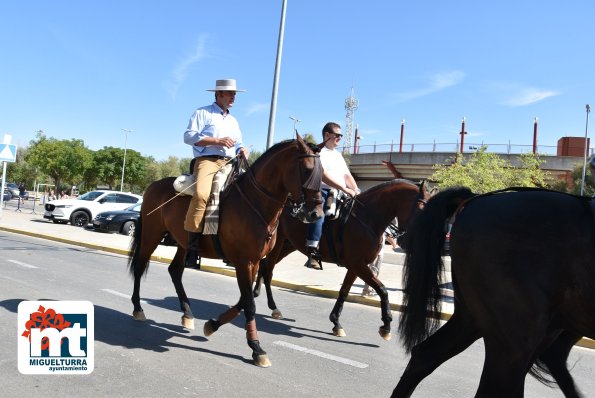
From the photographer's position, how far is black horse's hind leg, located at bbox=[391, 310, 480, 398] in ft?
10.2

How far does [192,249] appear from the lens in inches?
215

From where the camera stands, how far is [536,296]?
2.54 metres

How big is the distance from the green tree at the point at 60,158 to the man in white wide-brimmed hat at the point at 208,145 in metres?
57.8

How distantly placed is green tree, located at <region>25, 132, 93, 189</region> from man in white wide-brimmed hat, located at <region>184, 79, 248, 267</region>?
57830 millimetres

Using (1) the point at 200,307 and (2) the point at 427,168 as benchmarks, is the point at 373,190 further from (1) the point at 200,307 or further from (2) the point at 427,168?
(2) the point at 427,168

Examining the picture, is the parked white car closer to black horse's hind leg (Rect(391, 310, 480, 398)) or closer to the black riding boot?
the black riding boot

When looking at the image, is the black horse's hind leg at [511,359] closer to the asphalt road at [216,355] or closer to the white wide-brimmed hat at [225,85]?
the asphalt road at [216,355]

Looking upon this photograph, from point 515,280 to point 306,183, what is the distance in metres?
2.35

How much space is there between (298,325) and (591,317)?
4.51 m

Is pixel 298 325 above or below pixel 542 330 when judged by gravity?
below

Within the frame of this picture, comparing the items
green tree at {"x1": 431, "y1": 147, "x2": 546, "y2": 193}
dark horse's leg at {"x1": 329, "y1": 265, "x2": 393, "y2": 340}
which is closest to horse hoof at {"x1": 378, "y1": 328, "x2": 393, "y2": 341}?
dark horse's leg at {"x1": 329, "y1": 265, "x2": 393, "y2": 340}

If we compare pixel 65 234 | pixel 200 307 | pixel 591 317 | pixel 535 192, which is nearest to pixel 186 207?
pixel 200 307

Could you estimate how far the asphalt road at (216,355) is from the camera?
3916 mm

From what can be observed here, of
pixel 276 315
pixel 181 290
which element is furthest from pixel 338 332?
pixel 181 290
